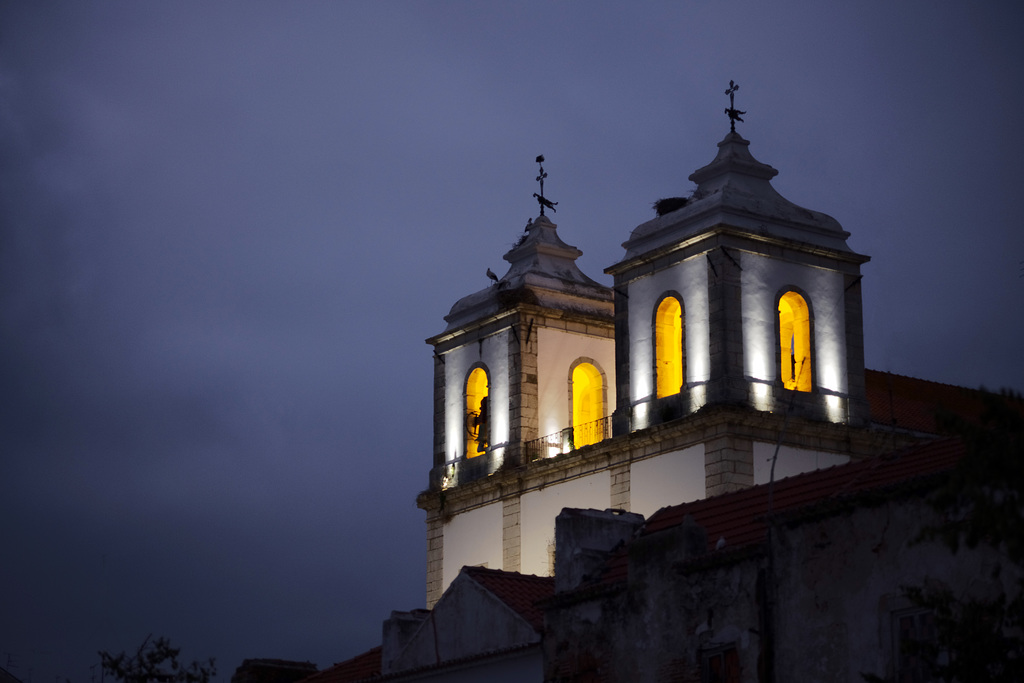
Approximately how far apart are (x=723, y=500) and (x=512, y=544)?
1915cm

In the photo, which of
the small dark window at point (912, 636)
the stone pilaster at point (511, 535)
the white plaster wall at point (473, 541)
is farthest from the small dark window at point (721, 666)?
the white plaster wall at point (473, 541)

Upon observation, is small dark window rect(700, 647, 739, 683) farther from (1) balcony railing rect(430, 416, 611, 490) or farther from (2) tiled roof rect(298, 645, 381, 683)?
(1) balcony railing rect(430, 416, 611, 490)

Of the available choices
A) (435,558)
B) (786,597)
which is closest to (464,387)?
(435,558)

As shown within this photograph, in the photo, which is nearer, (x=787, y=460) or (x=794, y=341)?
(x=787, y=460)

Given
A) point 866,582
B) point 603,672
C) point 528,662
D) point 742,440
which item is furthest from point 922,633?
point 742,440

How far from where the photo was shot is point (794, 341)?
4138 centimetres

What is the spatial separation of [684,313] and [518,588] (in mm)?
14544

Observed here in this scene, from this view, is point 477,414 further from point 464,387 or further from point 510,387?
point 510,387

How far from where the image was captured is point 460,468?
46562 millimetres

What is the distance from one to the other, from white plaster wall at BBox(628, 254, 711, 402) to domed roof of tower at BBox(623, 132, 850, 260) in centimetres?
69

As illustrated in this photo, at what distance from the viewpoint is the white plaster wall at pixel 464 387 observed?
45.7m

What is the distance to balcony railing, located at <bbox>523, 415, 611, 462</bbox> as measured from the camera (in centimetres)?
4441

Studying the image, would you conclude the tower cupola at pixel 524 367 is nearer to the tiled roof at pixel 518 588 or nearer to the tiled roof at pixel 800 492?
the tiled roof at pixel 518 588

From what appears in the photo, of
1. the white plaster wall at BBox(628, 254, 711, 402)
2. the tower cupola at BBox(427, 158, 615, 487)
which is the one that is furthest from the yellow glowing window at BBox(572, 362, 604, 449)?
the white plaster wall at BBox(628, 254, 711, 402)
